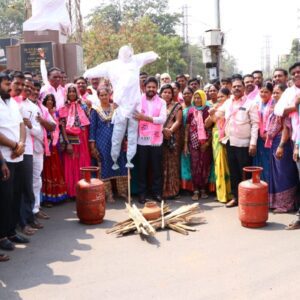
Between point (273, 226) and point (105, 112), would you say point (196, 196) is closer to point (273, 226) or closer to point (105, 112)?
point (273, 226)

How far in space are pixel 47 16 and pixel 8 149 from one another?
8191 mm

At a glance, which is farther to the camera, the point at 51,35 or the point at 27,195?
the point at 51,35

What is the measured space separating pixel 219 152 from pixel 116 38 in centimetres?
2373

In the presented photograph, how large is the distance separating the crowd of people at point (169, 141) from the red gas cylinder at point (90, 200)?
52cm

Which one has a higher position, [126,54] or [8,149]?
[126,54]

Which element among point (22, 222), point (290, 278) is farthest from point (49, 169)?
point (290, 278)

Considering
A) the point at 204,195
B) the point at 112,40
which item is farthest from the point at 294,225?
the point at 112,40

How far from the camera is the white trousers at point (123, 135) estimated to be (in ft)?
20.3

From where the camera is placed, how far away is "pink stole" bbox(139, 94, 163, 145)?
20.5ft

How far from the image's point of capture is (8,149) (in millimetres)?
4309

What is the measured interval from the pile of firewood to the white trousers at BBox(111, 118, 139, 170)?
43.3 inches

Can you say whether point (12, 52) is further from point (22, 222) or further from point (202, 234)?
point (202, 234)

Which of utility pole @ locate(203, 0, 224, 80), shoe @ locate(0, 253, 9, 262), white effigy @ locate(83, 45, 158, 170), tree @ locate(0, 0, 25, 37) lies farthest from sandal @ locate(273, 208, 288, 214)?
tree @ locate(0, 0, 25, 37)

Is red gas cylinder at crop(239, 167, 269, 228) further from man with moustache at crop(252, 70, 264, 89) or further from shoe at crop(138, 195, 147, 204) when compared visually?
man with moustache at crop(252, 70, 264, 89)
